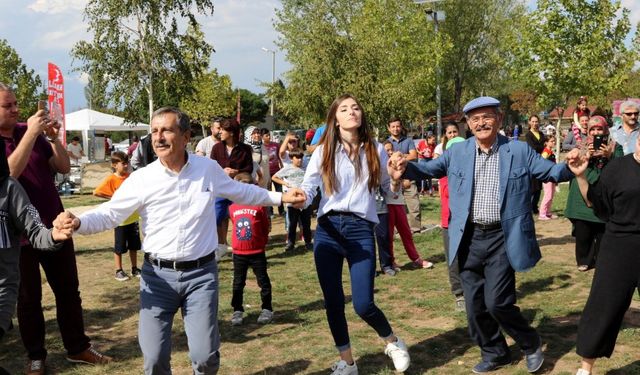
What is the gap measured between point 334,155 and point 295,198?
1.79 feet

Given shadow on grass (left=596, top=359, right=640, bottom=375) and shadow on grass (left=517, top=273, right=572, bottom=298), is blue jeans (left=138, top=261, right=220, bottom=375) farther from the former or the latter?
shadow on grass (left=517, top=273, right=572, bottom=298)

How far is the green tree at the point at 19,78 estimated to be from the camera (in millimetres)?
40969

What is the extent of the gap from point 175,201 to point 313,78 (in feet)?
69.8

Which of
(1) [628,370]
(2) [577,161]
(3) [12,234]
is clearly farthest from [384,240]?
(3) [12,234]

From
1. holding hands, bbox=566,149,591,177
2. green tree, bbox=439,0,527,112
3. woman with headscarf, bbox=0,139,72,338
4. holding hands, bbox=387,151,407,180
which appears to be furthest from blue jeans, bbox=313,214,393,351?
green tree, bbox=439,0,527,112

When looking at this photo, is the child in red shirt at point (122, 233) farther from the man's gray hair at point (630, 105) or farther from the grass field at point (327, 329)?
the man's gray hair at point (630, 105)

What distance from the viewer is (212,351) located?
13.0 ft

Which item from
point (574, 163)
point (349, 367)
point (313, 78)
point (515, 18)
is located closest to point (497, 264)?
point (574, 163)

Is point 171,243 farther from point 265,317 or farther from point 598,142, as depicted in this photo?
point 598,142

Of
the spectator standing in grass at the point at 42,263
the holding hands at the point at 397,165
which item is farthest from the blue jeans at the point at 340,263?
the spectator standing in grass at the point at 42,263

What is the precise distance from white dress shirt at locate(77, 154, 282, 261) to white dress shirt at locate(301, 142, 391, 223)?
35.5 inches

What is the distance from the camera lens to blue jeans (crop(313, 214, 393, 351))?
471cm

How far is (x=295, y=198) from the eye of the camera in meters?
4.46

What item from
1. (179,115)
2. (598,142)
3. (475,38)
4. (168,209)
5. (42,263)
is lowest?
(42,263)
